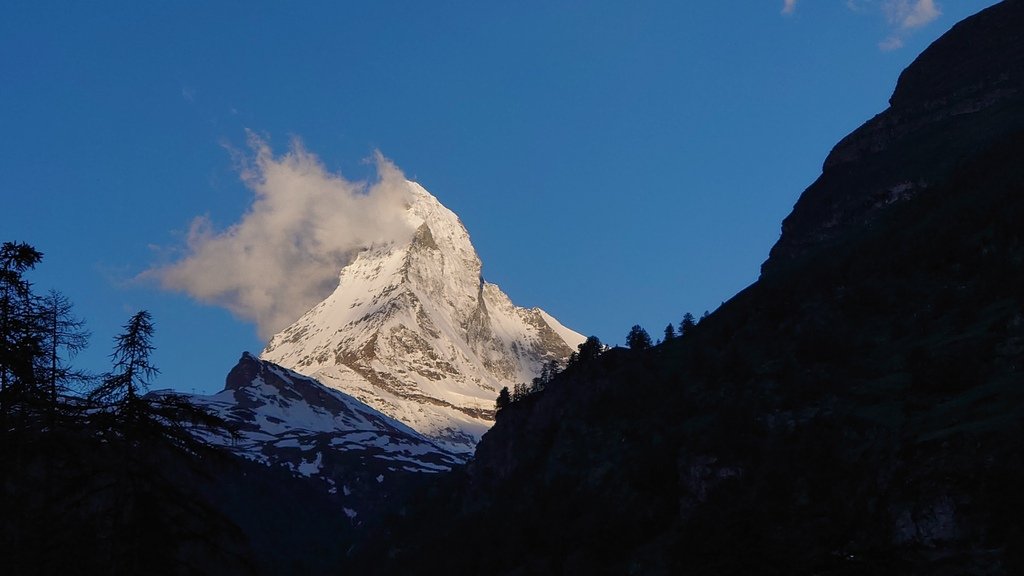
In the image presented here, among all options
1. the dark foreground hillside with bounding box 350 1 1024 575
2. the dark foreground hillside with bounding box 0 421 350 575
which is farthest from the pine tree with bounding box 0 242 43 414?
the dark foreground hillside with bounding box 350 1 1024 575

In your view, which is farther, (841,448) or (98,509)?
(841,448)

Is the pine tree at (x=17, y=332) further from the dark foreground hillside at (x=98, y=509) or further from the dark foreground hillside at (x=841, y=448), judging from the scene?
the dark foreground hillside at (x=841, y=448)

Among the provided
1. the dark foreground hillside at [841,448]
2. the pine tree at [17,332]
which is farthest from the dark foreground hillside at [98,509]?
the dark foreground hillside at [841,448]

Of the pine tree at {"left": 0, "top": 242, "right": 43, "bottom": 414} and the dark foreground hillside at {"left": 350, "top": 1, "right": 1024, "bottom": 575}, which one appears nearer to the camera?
the pine tree at {"left": 0, "top": 242, "right": 43, "bottom": 414}

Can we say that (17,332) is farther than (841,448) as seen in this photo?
No

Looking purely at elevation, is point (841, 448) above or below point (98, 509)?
above

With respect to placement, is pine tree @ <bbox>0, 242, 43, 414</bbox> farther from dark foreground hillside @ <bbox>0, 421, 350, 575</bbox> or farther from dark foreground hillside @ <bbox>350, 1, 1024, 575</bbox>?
dark foreground hillside @ <bbox>350, 1, 1024, 575</bbox>

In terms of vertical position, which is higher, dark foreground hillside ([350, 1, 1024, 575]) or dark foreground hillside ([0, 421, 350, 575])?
dark foreground hillside ([350, 1, 1024, 575])

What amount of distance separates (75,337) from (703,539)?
104 meters

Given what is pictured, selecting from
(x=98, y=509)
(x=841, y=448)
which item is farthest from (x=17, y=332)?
(x=841, y=448)

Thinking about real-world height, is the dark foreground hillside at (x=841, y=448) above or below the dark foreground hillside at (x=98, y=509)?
above

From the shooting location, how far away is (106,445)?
114 ft

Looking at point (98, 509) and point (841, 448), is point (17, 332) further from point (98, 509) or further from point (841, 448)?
point (841, 448)

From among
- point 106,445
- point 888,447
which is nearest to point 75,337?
point 106,445
